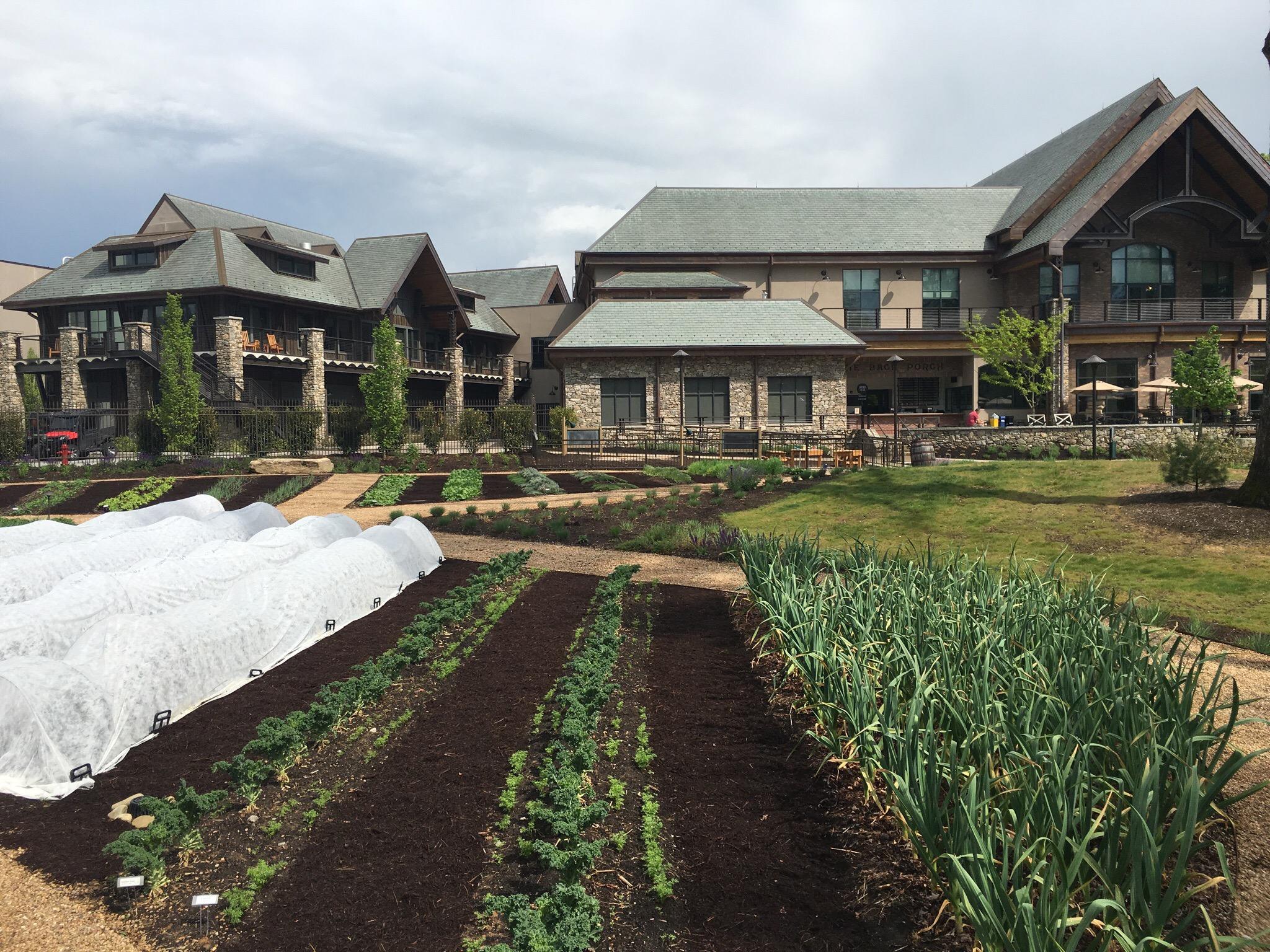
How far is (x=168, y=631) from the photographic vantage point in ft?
21.1

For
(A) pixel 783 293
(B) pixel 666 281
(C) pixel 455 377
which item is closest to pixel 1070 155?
(A) pixel 783 293

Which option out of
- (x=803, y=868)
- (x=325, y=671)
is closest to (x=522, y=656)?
(x=325, y=671)

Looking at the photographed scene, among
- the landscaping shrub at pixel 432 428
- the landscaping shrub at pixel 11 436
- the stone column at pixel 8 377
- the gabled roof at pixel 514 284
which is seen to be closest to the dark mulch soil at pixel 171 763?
the landscaping shrub at pixel 432 428

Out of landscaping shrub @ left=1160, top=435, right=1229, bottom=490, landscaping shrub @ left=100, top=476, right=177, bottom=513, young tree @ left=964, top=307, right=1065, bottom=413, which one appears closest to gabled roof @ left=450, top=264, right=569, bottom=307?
young tree @ left=964, top=307, right=1065, bottom=413

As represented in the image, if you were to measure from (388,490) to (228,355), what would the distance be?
665 inches

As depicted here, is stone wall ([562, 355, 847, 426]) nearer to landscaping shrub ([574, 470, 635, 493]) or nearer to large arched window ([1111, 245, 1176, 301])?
landscaping shrub ([574, 470, 635, 493])

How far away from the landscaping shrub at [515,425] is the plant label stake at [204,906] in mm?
24613

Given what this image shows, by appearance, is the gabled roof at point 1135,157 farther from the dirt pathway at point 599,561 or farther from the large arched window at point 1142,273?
the dirt pathway at point 599,561

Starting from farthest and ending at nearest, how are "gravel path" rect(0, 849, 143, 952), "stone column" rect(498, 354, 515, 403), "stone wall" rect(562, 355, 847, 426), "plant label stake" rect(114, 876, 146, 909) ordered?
"stone column" rect(498, 354, 515, 403)
"stone wall" rect(562, 355, 847, 426)
"plant label stake" rect(114, 876, 146, 909)
"gravel path" rect(0, 849, 143, 952)

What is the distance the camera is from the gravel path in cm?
373

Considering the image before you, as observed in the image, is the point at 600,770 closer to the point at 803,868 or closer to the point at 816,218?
the point at 803,868

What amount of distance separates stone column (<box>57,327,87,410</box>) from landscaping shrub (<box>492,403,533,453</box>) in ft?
64.7

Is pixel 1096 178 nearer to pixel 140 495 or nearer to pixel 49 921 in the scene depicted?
pixel 140 495

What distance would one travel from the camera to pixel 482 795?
4922mm
